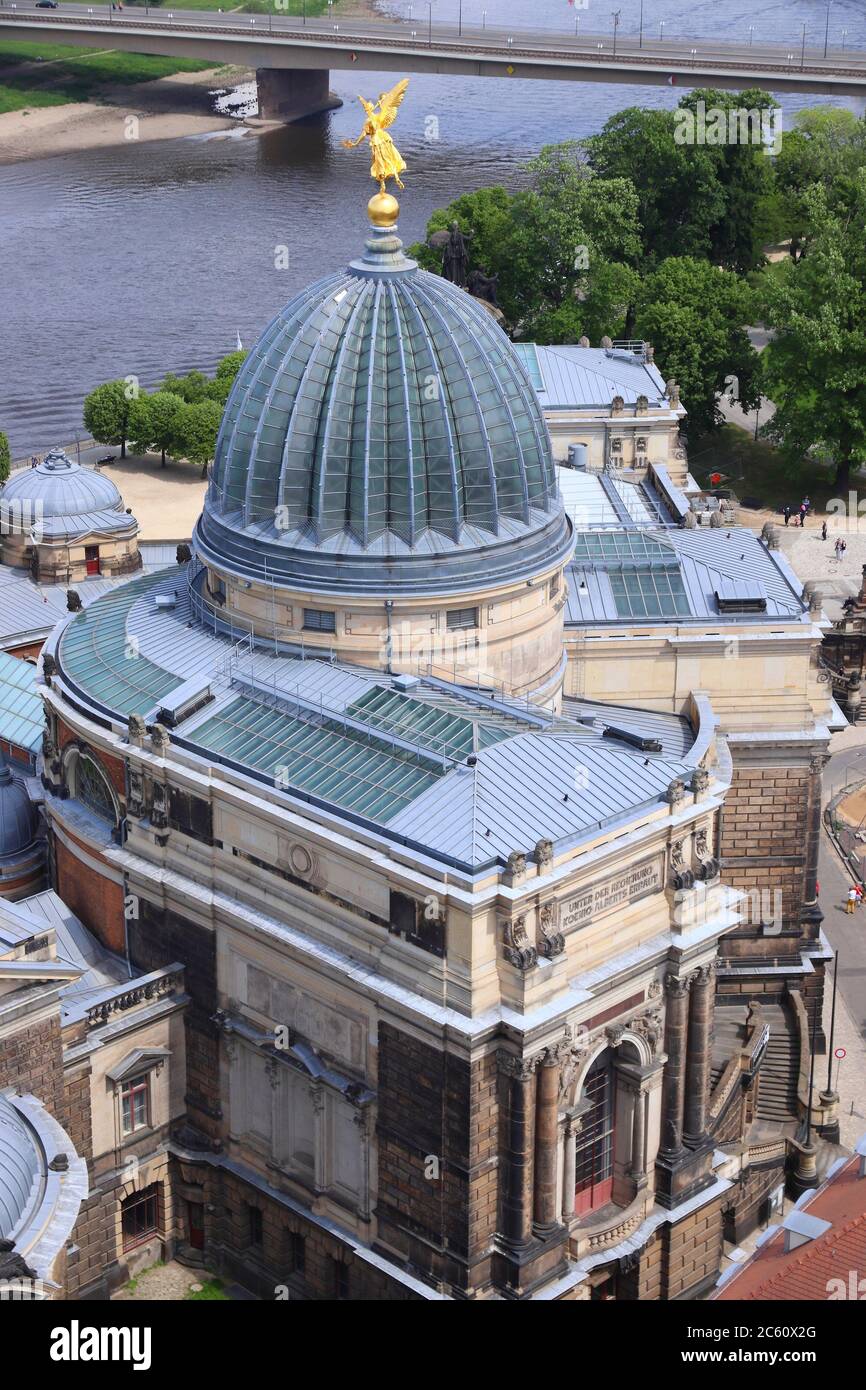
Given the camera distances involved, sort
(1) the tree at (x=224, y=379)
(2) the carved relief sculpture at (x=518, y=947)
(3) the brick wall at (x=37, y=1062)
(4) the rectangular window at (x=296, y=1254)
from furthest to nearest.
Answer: (1) the tree at (x=224, y=379)
(4) the rectangular window at (x=296, y=1254)
(3) the brick wall at (x=37, y=1062)
(2) the carved relief sculpture at (x=518, y=947)

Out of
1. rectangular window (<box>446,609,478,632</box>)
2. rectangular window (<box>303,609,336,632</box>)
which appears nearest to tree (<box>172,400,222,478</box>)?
rectangular window (<box>303,609,336,632</box>)

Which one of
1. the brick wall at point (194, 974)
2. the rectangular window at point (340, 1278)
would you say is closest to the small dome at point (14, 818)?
the brick wall at point (194, 974)

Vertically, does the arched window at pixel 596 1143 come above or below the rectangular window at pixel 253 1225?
above

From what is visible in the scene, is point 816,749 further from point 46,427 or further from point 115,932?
point 46,427

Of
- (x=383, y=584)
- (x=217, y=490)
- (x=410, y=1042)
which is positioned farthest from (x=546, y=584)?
(x=410, y=1042)

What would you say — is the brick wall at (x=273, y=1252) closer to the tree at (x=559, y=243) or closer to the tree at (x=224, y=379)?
the tree at (x=224, y=379)

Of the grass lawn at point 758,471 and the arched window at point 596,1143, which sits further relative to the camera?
the grass lawn at point 758,471

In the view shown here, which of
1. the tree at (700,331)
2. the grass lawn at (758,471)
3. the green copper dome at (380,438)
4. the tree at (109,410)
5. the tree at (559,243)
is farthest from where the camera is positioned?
the tree at (559,243)

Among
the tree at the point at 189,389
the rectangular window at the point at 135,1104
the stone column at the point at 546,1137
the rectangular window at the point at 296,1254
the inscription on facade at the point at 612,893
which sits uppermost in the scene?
the inscription on facade at the point at 612,893
